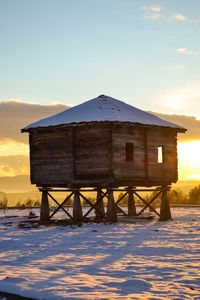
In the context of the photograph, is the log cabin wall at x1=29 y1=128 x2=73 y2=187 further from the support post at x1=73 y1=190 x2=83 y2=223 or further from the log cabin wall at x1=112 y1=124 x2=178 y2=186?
the log cabin wall at x1=112 y1=124 x2=178 y2=186

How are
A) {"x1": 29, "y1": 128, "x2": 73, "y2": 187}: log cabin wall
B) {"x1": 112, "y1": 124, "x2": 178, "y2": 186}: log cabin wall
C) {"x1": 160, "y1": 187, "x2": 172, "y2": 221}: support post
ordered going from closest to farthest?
{"x1": 112, "y1": 124, "x2": 178, "y2": 186}: log cabin wall
{"x1": 29, "y1": 128, "x2": 73, "y2": 187}: log cabin wall
{"x1": 160, "y1": 187, "x2": 172, "y2": 221}: support post

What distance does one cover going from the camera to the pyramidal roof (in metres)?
18.9

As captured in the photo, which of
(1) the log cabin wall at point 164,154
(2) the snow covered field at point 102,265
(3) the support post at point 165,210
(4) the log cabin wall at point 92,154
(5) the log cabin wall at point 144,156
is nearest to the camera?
(2) the snow covered field at point 102,265

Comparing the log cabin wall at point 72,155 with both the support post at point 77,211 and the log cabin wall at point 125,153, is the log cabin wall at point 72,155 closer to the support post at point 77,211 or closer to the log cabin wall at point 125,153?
the log cabin wall at point 125,153

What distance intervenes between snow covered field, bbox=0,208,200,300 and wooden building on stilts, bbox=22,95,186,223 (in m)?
4.58

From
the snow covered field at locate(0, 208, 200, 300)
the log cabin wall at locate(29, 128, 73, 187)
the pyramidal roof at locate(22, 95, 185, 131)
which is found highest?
the pyramidal roof at locate(22, 95, 185, 131)

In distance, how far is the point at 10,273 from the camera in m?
7.91

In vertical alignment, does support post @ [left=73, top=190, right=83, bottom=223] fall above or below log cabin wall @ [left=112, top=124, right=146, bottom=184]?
below

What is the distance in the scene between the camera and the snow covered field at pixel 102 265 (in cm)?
659

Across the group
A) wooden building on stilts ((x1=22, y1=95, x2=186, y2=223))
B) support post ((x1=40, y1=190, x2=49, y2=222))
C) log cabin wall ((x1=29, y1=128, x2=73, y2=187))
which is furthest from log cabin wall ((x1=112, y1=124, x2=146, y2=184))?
support post ((x1=40, y1=190, x2=49, y2=222))

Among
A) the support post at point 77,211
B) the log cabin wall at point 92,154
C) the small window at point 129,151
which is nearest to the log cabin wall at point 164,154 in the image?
the small window at point 129,151

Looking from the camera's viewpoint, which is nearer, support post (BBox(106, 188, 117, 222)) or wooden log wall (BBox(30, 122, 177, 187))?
wooden log wall (BBox(30, 122, 177, 187))

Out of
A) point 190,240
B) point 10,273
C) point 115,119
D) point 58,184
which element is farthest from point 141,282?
point 58,184

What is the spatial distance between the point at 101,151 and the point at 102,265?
10359mm
